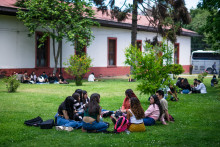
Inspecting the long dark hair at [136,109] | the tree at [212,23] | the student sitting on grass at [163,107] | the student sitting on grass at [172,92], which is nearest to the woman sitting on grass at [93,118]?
the long dark hair at [136,109]

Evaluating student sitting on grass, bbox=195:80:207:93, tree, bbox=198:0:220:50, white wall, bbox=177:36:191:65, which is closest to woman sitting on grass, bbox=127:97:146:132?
tree, bbox=198:0:220:50

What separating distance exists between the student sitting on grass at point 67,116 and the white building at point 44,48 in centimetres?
749

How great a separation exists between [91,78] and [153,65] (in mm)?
13127

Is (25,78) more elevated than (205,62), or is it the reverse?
(205,62)

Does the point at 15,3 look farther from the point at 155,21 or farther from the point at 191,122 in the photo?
the point at 191,122

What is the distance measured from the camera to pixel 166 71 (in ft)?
41.8

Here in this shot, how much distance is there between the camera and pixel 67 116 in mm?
8328

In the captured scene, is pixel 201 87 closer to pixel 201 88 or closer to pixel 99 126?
pixel 201 88

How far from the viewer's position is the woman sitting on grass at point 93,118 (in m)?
7.68

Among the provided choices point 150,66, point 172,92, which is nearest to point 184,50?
point 172,92

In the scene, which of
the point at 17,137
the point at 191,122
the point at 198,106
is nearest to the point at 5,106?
the point at 17,137

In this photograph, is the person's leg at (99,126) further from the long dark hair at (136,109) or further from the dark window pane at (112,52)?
the dark window pane at (112,52)

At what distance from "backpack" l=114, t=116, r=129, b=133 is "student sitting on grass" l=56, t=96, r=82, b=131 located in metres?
0.99

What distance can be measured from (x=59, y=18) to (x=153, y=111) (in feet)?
49.9
